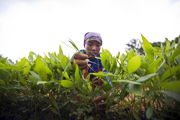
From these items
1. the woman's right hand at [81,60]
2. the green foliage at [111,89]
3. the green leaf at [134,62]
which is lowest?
the green foliage at [111,89]

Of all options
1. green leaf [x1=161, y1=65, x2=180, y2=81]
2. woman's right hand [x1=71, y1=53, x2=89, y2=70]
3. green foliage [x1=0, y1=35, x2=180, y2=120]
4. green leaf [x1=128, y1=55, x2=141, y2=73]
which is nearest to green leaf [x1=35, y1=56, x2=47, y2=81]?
green foliage [x1=0, y1=35, x2=180, y2=120]

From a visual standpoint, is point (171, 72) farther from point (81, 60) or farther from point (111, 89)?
point (81, 60)

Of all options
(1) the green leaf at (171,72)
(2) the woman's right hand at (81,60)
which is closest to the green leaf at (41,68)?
(2) the woman's right hand at (81,60)

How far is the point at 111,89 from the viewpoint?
455 millimetres

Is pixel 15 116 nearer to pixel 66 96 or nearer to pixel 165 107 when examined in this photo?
pixel 66 96

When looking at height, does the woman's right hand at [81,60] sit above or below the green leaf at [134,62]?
above

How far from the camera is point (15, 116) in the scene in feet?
1.68

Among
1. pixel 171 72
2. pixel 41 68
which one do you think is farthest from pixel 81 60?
pixel 171 72

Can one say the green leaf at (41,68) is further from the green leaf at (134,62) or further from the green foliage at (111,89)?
the green leaf at (134,62)

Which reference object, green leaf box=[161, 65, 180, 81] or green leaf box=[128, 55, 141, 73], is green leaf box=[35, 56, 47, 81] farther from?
green leaf box=[161, 65, 180, 81]

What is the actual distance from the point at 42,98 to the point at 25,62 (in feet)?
0.90

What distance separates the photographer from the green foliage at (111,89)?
34cm

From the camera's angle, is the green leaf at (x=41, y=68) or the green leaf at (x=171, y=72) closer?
the green leaf at (x=171, y=72)

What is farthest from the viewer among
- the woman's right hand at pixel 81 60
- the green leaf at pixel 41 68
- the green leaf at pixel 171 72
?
the woman's right hand at pixel 81 60
